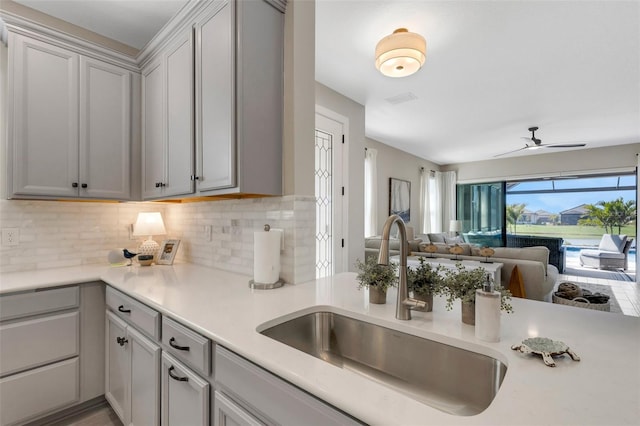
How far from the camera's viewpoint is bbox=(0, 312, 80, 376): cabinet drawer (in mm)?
1679

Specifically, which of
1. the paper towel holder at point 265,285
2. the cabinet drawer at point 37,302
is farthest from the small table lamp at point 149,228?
the paper towel holder at point 265,285

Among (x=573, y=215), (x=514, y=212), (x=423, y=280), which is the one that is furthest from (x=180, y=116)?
(x=573, y=215)

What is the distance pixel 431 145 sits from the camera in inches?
239

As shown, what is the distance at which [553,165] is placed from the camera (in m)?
6.61

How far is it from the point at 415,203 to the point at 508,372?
6520 mm

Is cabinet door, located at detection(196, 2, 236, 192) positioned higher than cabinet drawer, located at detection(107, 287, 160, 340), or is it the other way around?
cabinet door, located at detection(196, 2, 236, 192)

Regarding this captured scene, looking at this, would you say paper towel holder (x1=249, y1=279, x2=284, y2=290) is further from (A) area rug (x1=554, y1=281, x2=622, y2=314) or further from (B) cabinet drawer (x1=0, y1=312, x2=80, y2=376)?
(A) area rug (x1=554, y1=281, x2=622, y2=314)

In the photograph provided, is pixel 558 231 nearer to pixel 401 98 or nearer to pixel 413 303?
pixel 401 98

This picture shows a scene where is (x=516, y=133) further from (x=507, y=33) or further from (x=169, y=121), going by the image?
(x=169, y=121)

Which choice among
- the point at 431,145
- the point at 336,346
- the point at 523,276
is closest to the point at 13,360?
the point at 336,346

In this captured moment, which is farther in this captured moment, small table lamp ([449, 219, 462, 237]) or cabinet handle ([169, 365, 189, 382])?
small table lamp ([449, 219, 462, 237])

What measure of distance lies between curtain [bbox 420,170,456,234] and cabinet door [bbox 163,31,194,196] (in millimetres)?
6153

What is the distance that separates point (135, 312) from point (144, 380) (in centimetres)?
33

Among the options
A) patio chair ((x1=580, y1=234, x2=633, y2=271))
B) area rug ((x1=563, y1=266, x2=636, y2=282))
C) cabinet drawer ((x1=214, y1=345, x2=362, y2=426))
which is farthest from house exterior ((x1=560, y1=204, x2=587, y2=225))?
cabinet drawer ((x1=214, y1=345, x2=362, y2=426))
